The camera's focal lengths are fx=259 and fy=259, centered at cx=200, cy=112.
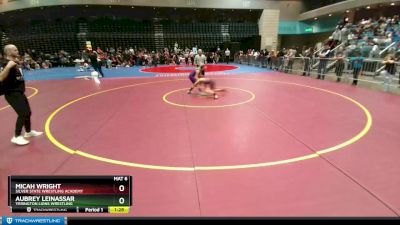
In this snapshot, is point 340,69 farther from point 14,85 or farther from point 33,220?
point 33,220

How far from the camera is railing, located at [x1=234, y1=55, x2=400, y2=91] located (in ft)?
36.6

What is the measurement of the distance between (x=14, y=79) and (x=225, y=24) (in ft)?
101

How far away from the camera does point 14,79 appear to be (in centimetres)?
508

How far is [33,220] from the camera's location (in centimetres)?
Result: 180

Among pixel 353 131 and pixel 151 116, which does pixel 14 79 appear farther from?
pixel 353 131

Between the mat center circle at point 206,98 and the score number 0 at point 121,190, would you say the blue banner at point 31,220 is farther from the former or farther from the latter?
the mat center circle at point 206,98

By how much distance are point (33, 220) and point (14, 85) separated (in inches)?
Result: 172

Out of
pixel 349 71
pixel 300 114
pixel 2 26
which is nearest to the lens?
pixel 300 114

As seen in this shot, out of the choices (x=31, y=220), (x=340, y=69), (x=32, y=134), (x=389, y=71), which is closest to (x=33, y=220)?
(x=31, y=220)

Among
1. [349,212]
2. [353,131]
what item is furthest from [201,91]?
[349,212]

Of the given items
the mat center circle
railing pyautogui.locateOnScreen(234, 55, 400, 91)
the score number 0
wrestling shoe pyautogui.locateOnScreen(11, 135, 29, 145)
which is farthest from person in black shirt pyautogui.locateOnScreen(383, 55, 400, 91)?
wrestling shoe pyautogui.locateOnScreen(11, 135, 29, 145)

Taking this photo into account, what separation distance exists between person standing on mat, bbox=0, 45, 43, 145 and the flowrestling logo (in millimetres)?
4034

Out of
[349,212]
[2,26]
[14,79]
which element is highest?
[2,26]

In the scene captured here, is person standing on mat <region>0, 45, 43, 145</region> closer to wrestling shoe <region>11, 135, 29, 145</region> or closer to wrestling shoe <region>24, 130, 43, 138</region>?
wrestling shoe <region>11, 135, 29, 145</region>
